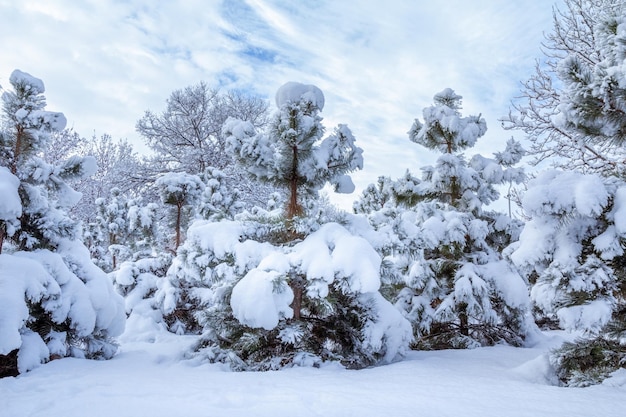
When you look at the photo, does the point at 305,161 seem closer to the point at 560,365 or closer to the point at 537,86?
the point at 560,365

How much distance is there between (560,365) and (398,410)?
2.12 metres

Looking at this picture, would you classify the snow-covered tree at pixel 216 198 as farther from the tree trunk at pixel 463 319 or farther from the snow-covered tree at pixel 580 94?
the snow-covered tree at pixel 580 94

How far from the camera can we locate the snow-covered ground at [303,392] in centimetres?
247

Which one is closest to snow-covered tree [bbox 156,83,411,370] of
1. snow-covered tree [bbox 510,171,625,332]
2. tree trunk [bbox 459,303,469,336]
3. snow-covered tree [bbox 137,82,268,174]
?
snow-covered tree [bbox 510,171,625,332]

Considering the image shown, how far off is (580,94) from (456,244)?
11.5 feet

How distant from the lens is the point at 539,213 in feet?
11.5

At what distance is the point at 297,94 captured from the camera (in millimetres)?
5250

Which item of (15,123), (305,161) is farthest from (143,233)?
(305,161)

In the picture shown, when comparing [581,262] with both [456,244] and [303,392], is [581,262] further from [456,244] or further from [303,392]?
[456,244]

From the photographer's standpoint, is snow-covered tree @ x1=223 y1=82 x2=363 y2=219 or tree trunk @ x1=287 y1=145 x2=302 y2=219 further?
tree trunk @ x1=287 y1=145 x2=302 y2=219

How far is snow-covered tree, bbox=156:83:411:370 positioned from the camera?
4.05 metres

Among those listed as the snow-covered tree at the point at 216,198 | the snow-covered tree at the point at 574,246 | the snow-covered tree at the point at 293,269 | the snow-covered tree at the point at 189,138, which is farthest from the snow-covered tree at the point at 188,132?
the snow-covered tree at the point at 574,246

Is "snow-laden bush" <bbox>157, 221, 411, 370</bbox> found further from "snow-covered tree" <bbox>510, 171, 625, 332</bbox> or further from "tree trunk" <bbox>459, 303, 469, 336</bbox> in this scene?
"tree trunk" <bbox>459, 303, 469, 336</bbox>

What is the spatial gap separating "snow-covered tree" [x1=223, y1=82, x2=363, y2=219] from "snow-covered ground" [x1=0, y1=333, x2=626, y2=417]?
253cm
